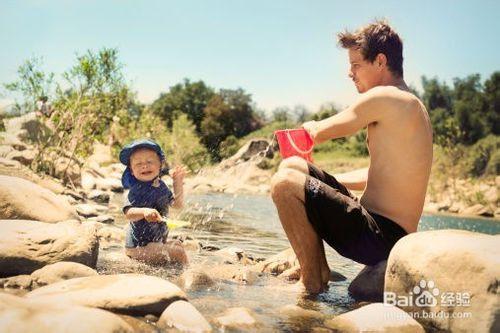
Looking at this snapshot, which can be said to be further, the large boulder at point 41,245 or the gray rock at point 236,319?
the large boulder at point 41,245

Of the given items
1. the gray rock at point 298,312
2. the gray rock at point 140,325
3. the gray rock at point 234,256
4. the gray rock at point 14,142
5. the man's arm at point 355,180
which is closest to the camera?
the gray rock at point 140,325

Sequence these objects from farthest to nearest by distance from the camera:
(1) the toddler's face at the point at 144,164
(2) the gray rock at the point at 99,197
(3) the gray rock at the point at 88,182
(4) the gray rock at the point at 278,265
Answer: (3) the gray rock at the point at 88,182 < (2) the gray rock at the point at 99,197 < (1) the toddler's face at the point at 144,164 < (4) the gray rock at the point at 278,265

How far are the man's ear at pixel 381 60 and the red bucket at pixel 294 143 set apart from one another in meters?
0.74

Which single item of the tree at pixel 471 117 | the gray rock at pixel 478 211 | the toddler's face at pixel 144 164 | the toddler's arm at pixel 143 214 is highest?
the tree at pixel 471 117

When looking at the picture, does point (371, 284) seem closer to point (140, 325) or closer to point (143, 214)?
point (140, 325)

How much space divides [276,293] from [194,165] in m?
17.7

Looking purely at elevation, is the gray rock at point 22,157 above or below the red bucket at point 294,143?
below

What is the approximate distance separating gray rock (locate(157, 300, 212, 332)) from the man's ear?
222cm

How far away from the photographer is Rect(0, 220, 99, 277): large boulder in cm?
291

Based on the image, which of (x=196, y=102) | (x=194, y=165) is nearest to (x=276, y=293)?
(x=194, y=165)

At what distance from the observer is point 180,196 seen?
14.8 ft

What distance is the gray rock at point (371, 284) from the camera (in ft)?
10.4

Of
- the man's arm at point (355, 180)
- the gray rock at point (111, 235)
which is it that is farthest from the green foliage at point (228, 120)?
the man's arm at point (355, 180)

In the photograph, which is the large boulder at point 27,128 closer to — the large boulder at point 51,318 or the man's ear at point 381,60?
the man's ear at point 381,60
